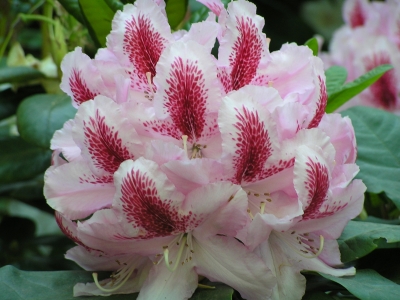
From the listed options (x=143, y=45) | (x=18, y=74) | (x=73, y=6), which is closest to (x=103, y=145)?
(x=143, y=45)

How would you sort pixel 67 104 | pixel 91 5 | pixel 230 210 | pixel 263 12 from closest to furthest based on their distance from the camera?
pixel 230 210
pixel 91 5
pixel 67 104
pixel 263 12

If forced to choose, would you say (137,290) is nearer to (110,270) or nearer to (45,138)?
(110,270)

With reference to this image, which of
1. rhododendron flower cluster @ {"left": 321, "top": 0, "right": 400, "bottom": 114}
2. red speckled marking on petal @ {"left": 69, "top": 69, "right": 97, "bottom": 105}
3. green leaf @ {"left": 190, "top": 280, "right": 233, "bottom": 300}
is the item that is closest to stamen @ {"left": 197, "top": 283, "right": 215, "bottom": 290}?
green leaf @ {"left": 190, "top": 280, "right": 233, "bottom": 300}

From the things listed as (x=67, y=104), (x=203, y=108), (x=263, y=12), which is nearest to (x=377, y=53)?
(x=67, y=104)

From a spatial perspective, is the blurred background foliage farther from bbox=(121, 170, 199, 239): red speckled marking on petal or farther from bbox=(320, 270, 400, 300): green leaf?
bbox=(121, 170, 199, 239): red speckled marking on petal

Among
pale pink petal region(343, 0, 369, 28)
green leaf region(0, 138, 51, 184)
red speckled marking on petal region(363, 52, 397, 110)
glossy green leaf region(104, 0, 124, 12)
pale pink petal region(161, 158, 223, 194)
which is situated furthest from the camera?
pale pink petal region(343, 0, 369, 28)

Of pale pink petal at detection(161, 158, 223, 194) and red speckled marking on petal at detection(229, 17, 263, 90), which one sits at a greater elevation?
red speckled marking on petal at detection(229, 17, 263, 90)

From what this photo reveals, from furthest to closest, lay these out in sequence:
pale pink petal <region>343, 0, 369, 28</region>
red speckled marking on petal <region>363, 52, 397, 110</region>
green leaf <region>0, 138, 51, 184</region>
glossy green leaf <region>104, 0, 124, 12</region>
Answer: pale pink petal <region>343, 0, 369, 28</region>, red speckled marking on petal <region>363, 52, 397, 110</region>, green leaf <region>0, 138, 51, 184</region>, glossy green leaf <region>104, 0, 124, 12</region>
